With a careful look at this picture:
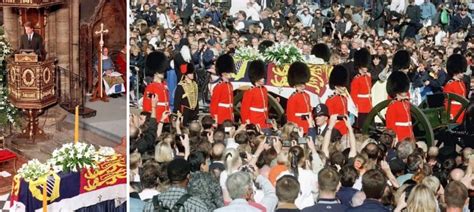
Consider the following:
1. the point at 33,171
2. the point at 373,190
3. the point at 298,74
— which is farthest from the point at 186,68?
the point at 373,190

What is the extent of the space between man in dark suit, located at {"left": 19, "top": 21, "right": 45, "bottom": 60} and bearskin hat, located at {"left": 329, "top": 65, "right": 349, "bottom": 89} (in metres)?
3.81

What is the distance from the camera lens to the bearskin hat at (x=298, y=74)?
857 centimetres

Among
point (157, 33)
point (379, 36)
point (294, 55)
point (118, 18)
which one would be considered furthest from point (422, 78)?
point (118, 18)

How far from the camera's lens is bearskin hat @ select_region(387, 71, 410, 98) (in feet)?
27.8

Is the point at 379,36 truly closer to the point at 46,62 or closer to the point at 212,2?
the point at 212,2

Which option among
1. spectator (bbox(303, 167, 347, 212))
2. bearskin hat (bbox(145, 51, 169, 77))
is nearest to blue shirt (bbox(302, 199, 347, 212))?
spectator (bbox(303, 167, 347, 212))

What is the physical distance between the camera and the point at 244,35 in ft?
28.7

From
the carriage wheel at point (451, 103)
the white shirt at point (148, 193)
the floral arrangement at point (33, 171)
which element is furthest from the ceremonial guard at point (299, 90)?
the floral arrangement at point (33, 171)

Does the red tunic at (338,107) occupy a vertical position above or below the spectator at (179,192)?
above

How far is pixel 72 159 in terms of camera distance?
946 centimetres

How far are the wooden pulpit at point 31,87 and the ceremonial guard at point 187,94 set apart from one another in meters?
2.55

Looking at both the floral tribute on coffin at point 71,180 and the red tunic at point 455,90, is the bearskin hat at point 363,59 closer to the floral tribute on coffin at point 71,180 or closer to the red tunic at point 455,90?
the red tunic at point 455,90

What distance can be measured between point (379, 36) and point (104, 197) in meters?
2.90

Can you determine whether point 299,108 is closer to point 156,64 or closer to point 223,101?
point 223,101
